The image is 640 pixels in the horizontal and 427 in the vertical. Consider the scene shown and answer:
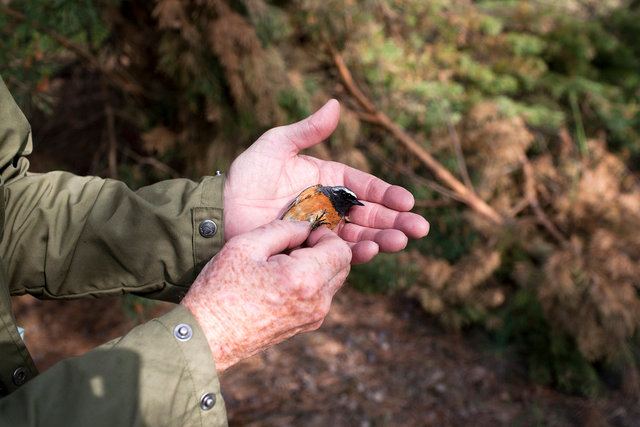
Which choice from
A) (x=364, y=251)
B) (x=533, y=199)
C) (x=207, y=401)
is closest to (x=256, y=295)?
(x=207, y=401)

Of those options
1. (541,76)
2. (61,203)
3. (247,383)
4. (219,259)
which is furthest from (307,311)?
(541,76)

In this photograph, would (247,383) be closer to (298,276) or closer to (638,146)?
(298,276)

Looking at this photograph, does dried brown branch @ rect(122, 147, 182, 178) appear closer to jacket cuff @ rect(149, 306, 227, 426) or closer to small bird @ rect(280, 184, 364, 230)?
small bird @ rect(280, 184, 364, 230)

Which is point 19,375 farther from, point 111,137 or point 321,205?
point 111,137

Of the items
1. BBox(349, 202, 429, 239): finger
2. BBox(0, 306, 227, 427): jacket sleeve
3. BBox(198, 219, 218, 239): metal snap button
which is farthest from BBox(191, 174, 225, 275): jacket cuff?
BBox(349, 202, 429, 239): finger

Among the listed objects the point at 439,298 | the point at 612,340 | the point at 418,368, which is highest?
the point at 612,340
